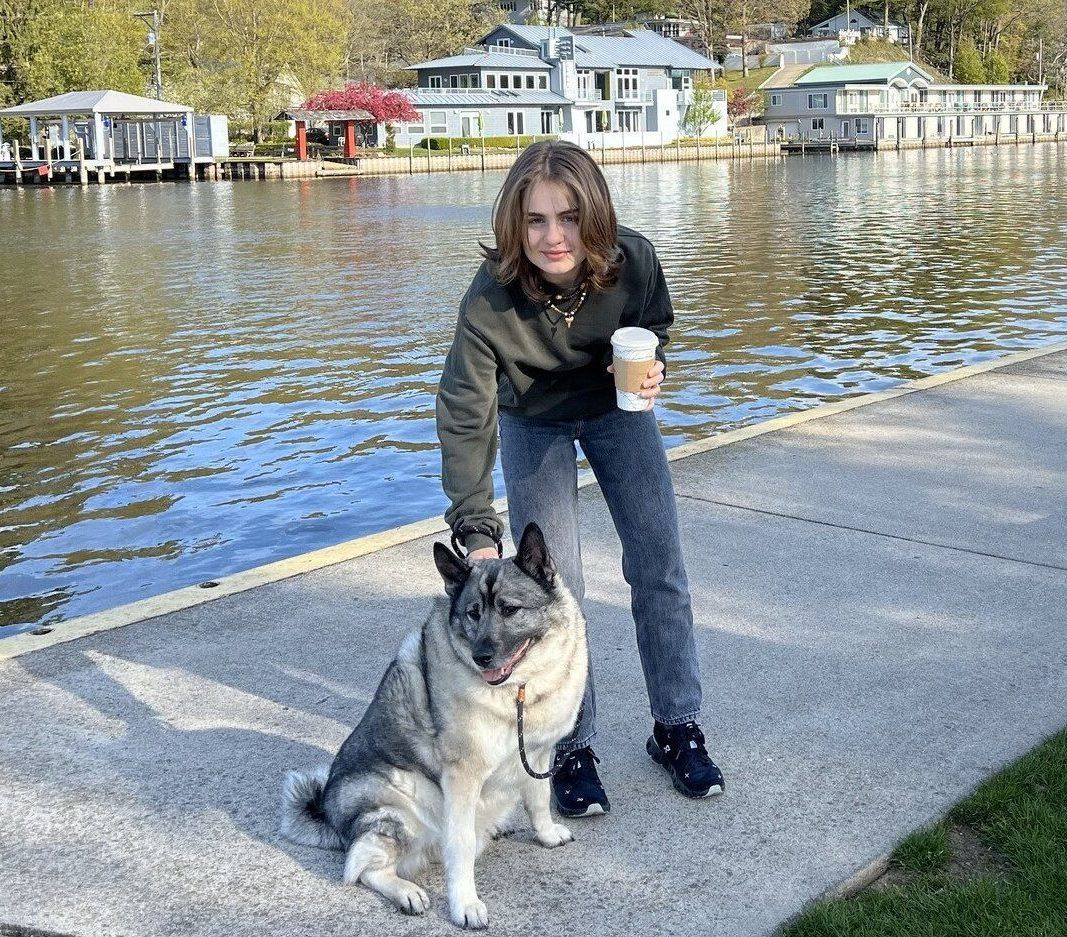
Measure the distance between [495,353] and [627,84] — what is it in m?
106

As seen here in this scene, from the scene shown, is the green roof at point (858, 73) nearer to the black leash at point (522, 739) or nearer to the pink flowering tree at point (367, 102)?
the pink flowering tree at point (367, 102)

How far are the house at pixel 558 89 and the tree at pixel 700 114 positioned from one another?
24.4 inches

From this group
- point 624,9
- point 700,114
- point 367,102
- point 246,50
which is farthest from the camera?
point 624,9

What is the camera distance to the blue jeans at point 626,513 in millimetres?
4535

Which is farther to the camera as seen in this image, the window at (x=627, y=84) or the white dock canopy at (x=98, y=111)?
the window at (x=627, y=84)

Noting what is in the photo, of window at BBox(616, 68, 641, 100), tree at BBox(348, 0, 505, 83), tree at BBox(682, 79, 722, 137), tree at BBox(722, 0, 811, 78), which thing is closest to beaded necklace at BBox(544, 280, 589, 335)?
window at BBox(616, 68, 641, 100)

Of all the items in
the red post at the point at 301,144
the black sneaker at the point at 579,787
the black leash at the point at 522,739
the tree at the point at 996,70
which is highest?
the tree at the point at 996,70

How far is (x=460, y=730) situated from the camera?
386cm

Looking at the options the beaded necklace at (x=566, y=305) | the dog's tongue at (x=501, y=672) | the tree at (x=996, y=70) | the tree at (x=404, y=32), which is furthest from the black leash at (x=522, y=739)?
the tree at (x=996, y=70)

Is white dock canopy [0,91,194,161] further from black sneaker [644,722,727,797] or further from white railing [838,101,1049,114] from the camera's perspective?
black sneaker [644,722,727,797]

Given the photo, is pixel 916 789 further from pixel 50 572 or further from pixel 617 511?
pixel 50 572

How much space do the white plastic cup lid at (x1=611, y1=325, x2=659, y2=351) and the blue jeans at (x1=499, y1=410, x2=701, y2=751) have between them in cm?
45

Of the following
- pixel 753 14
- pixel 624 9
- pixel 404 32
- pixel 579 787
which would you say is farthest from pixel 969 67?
pixel 579 787

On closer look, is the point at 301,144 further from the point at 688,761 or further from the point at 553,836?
the point at 553,836
